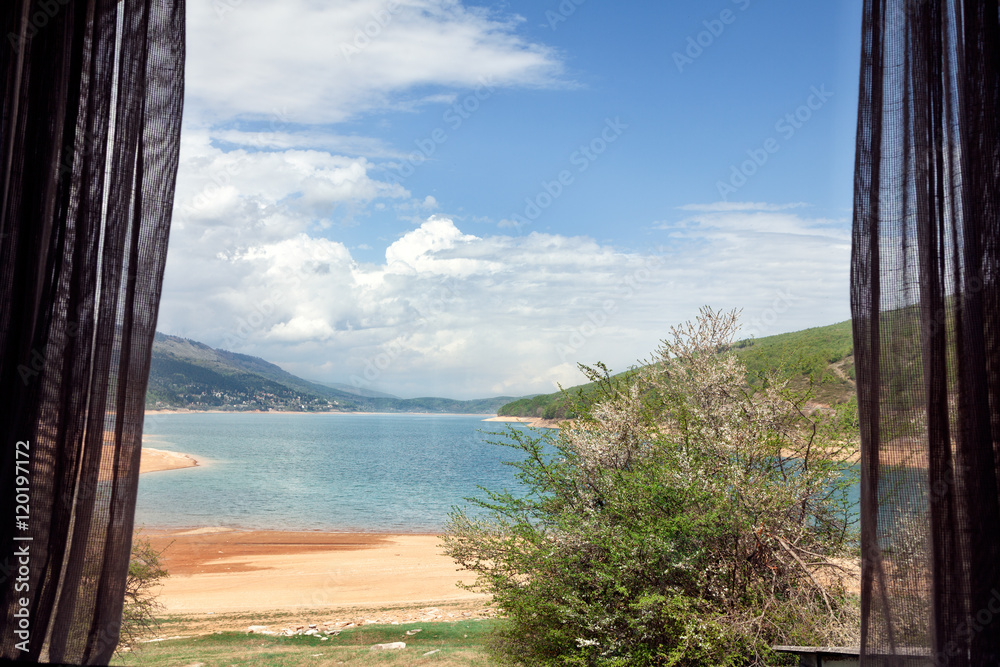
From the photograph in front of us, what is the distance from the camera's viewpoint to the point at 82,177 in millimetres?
1292

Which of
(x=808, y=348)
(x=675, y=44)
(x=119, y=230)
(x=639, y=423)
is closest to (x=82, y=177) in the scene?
(x=119, y=230)

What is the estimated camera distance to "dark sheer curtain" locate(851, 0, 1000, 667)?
89cm

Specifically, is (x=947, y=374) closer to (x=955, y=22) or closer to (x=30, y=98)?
(x=955, y=22)

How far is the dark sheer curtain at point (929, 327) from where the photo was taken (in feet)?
2.92

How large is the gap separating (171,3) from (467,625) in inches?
286

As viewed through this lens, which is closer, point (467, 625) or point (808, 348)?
point (808, 348)

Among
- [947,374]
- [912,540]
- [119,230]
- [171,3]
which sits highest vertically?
[171,3]

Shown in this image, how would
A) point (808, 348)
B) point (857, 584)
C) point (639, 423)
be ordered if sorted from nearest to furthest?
point (857, 584) → point (639, 423) → point (808, 348)
